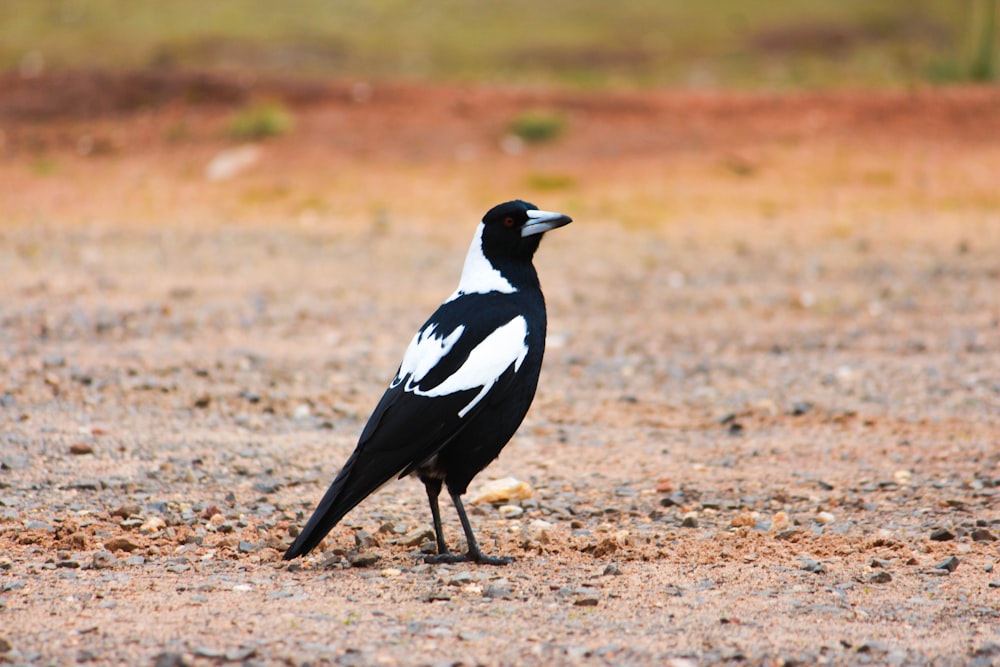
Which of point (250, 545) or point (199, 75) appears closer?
point (250, 545)

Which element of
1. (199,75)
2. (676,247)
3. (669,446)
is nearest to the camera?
(669,446)

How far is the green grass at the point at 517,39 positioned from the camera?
25281 millimetres

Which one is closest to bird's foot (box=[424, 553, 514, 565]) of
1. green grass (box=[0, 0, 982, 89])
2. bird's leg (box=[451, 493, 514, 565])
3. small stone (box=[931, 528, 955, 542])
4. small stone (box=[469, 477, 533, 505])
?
bird's leg (box=[451, 493, 514, 565])

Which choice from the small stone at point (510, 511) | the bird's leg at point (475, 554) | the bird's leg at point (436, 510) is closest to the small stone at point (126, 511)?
the bird's leg at point (436, 510)

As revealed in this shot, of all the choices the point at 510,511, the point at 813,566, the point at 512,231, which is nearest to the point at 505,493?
the point at 510,511

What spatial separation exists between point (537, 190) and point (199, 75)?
21.5 ft

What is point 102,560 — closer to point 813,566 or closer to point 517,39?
point 813,566

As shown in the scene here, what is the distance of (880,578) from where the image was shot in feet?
13.2

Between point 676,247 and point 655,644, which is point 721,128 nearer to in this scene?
point 676,247

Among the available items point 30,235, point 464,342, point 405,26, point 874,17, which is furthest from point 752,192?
point 874,17

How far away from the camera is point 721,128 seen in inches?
613

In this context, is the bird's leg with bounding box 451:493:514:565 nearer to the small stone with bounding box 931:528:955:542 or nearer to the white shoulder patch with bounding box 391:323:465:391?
the white shoulder patch with bounding box 391:323:465:391

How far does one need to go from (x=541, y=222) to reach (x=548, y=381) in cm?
295

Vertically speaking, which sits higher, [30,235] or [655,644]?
[30,235]
